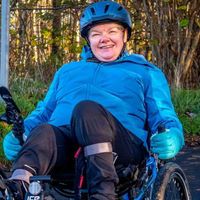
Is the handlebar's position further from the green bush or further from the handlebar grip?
the green bush

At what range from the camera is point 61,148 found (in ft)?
11.3

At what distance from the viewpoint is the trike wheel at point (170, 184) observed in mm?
3502

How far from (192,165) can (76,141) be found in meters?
2.80

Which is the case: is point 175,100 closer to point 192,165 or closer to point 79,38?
point 192,165

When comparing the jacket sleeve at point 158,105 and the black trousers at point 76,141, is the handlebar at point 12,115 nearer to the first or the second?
the black trousers at point 76,141

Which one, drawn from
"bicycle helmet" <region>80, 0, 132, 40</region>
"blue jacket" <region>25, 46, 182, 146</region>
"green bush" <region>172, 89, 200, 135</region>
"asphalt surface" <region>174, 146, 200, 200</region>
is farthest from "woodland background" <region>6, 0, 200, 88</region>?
"blue jacket" <region>25, 46, 182, 146</region>

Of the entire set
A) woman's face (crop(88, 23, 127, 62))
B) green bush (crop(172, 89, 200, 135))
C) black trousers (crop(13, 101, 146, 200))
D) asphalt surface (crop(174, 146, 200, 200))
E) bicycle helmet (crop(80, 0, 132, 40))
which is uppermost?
bicycle helmet (crop(80, 0, 132, 40))

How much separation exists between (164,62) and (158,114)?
20.8 feet

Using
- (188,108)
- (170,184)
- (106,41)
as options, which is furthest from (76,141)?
(188,108)

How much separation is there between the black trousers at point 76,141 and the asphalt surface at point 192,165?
1.73m

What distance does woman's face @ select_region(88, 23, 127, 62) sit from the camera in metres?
4.00

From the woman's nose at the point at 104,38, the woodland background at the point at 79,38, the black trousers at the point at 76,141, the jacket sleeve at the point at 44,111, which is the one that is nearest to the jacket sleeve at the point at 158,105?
the black trousers at the point at 76,141

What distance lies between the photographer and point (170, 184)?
12.3 ft

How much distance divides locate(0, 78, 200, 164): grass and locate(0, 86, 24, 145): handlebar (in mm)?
3078
